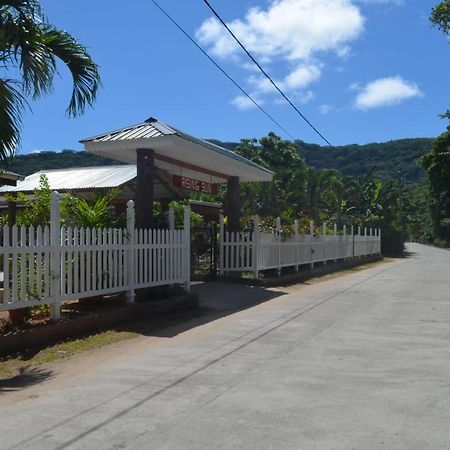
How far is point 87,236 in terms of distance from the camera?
372 inches

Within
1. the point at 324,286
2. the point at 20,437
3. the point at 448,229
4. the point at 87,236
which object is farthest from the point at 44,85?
the point at 448,229

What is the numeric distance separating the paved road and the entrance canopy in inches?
158

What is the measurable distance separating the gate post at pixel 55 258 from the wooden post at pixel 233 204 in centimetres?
1002

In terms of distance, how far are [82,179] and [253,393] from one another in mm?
14293

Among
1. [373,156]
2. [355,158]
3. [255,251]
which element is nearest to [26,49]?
[255,251]

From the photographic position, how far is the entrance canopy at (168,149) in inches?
480

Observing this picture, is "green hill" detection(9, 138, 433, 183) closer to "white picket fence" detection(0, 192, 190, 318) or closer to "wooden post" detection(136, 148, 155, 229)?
"wooden post" detection(136, 148, 155, 229)

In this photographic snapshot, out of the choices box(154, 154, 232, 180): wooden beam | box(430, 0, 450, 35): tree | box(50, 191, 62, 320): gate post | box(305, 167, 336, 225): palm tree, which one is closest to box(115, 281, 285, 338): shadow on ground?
box(50, 191, 62, 320): gate post

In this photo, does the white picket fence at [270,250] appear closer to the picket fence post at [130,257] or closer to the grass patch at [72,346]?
the grass patch at [72,346]

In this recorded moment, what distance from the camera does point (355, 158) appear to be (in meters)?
93.4

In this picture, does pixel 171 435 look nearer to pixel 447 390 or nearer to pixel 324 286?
pixel 447 390

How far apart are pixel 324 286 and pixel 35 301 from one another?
12278 millimetres

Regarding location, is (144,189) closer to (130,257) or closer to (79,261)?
(130,257)

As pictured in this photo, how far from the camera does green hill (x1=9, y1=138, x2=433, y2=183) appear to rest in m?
47.5
